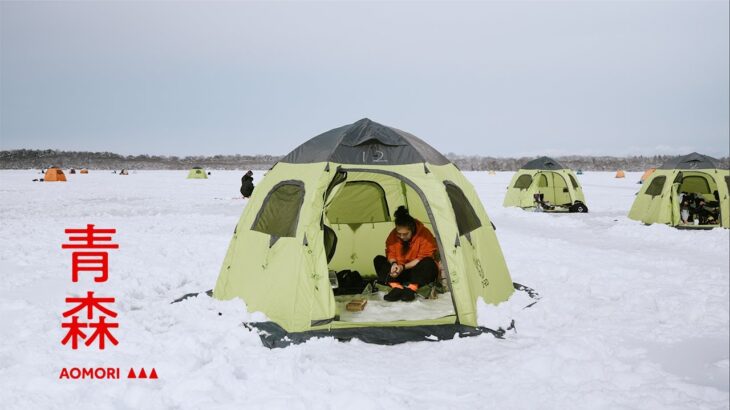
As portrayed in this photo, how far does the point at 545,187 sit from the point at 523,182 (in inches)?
55.3

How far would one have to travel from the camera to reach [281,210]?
23.7ft

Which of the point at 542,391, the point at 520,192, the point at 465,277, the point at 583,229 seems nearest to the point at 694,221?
Answer: the point at 583,229

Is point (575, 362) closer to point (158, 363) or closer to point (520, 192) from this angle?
point (158, 363)

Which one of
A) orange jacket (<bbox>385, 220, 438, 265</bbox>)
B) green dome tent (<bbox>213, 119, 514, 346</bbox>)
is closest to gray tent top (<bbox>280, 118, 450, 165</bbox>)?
green dome tent (<bbox>213, 119, 514, 346</bbox>)

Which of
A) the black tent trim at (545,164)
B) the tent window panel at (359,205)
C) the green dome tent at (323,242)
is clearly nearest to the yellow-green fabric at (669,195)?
the black tent trim at (545,164)

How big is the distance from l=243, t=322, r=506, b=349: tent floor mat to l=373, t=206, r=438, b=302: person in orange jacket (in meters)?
1.51

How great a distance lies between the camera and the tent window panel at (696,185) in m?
18.3

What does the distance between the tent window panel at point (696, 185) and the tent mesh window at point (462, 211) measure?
46.0ft

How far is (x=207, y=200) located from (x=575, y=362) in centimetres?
2396

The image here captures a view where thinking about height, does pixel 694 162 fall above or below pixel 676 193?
above

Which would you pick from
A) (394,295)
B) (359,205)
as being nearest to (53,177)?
(359,205)

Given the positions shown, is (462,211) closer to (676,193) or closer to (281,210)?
(281,210)

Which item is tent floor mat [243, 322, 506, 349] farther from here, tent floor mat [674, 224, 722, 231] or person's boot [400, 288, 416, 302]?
tent floor mat [674, 224, 722, 231]

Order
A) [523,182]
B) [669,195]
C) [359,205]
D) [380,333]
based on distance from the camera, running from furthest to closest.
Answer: [523,182] → [669,195] → [359,205] → [380,333]
